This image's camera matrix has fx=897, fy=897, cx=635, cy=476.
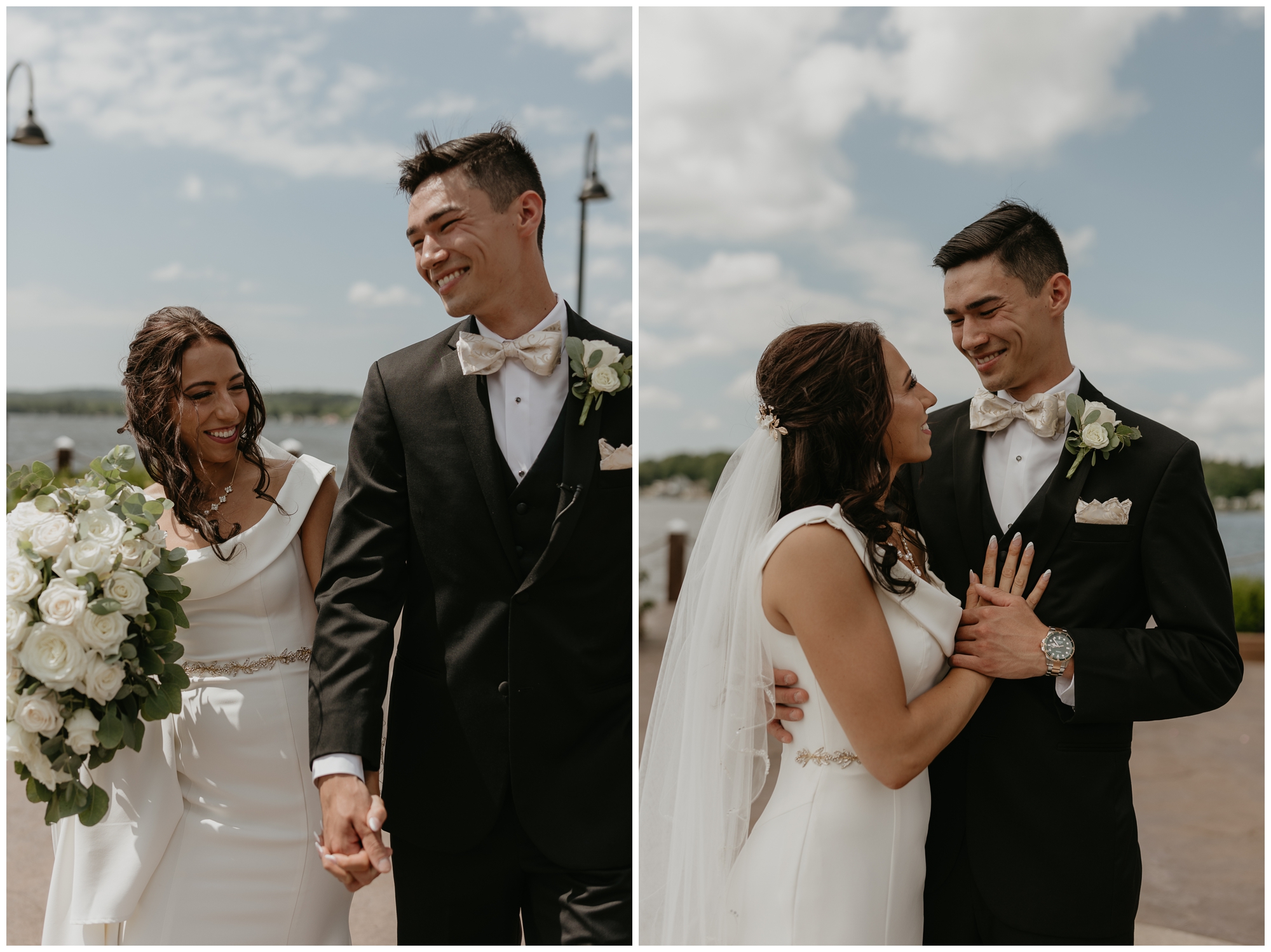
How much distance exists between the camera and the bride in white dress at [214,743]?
2113mm

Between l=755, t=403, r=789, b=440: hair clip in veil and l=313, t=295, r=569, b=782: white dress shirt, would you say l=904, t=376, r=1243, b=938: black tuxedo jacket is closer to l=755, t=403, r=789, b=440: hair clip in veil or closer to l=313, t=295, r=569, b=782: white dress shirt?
l=755, t=403, r=789, b=440: hair clip in veil

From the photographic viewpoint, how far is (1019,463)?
214 cm

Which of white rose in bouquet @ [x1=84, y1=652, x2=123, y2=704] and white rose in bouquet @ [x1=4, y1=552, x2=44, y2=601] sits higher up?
white rose in bouquet @ [x1=4, y1=552, x2=44, y2=601]

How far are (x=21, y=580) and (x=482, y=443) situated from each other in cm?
104

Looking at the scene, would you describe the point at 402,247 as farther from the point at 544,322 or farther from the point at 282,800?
the point at 282,800

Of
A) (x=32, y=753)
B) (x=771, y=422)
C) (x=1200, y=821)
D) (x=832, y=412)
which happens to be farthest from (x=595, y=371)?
(x=1200, y=821)

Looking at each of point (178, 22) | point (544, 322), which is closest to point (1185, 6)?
point (544, 322)

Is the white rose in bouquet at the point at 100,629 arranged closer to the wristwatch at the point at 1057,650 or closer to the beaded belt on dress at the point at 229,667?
the beaded belt on dress at the point at 229,667

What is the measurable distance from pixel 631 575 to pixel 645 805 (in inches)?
21.2

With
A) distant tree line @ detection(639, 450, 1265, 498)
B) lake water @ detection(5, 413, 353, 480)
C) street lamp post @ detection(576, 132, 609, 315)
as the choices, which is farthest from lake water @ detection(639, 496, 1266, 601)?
street lamp post @ detection(576, 132, 609, 315)

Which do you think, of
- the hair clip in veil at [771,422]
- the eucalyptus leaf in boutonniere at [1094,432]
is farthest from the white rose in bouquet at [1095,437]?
the hair clip in veil at [771,422]

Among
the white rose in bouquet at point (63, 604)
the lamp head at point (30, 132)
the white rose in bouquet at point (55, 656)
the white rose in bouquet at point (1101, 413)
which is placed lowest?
the white rose in bouquet at point (55, 656)

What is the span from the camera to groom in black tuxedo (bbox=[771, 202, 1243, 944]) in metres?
1.95

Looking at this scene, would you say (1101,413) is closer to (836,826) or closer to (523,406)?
(836,826)
